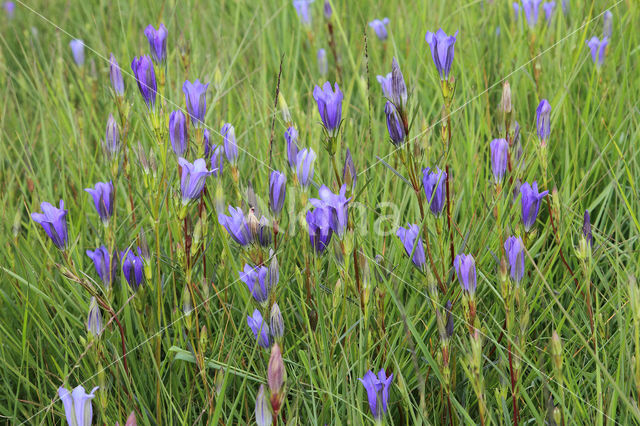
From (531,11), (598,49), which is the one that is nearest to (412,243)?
(598,49)

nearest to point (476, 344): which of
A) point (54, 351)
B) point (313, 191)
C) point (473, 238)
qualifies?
point (473, 238)

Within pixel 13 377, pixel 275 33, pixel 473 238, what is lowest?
pixel 13 377

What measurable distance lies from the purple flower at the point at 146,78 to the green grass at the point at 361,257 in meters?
0.14

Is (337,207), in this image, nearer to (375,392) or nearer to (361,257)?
(361,257)

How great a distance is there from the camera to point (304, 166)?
1.31 metres

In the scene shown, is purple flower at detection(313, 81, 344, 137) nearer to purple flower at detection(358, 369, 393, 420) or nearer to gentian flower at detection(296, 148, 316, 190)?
gentian flower at detection(296, 148, 316, 190)

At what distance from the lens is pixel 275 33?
110 inches

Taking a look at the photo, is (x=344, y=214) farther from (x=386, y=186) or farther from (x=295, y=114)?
(x=295, y=114)

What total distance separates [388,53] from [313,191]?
2.73ft

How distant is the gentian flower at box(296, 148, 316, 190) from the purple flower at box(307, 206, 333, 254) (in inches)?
4.9

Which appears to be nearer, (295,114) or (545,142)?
(545,142)

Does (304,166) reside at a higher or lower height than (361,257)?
higher

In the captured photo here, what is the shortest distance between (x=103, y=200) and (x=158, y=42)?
14.5 inches

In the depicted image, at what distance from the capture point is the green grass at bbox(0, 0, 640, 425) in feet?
4.02
